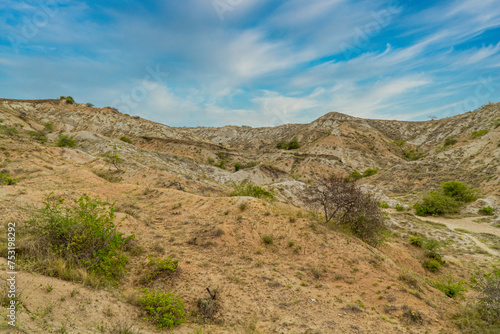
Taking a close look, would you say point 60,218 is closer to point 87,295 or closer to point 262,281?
point 87,295

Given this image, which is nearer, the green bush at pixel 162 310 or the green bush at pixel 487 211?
the green bush at pixel 162 310

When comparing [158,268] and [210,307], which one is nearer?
[210,307]

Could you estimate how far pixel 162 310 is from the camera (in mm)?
4547

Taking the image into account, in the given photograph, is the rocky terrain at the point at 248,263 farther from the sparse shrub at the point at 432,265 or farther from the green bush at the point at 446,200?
the green bush at the point at 446,200

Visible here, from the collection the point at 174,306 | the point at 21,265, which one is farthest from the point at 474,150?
the point at 21,265

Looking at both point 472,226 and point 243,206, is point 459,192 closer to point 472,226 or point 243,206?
point 472,226

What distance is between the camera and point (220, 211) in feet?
35.5

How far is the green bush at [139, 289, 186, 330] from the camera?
437cm

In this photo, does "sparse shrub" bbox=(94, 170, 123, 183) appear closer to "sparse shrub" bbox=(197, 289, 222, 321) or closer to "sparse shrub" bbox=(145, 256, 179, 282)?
"sparse shrub" bbox=(145, 256, 179, 282)

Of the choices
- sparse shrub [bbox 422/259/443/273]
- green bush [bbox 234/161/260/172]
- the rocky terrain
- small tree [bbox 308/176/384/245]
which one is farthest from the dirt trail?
green bush [bbox 234/161/260/172]

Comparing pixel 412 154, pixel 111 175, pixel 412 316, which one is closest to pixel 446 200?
Result: pixel 412 316

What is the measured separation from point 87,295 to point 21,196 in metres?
7.23

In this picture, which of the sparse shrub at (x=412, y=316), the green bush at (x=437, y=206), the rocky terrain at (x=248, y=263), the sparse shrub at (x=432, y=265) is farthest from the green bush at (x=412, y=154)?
the sparse shrub at (x=412, y=316)

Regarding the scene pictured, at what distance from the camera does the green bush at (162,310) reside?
437cm
